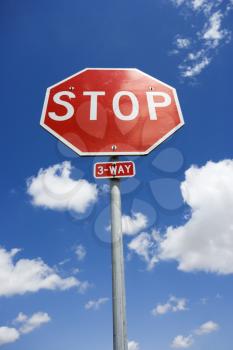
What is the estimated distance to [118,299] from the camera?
2064mm

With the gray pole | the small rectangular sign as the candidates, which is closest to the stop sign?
the small rectangular sign

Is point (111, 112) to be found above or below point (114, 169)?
above

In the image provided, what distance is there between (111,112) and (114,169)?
583 mm

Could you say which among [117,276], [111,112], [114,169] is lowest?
[117,276]

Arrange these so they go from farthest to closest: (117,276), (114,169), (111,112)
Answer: (111,112) → (114,169) → (117,276)

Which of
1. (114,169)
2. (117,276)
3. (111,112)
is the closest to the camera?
(117,276)

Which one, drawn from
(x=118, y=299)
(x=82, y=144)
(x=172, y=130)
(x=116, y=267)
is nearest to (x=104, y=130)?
(x=82, y=144)

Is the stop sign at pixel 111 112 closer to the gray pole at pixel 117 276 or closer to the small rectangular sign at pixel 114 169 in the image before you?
the small rectangular sign at pixel 114 169

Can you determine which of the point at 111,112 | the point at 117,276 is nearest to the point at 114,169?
the point at 111,112

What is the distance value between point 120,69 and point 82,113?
2.27ft

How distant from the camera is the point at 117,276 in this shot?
2.15 meters

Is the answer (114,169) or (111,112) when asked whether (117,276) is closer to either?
(114,169)

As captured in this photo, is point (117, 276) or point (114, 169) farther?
point (114, 169)

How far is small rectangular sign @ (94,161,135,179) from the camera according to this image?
2.51 m
